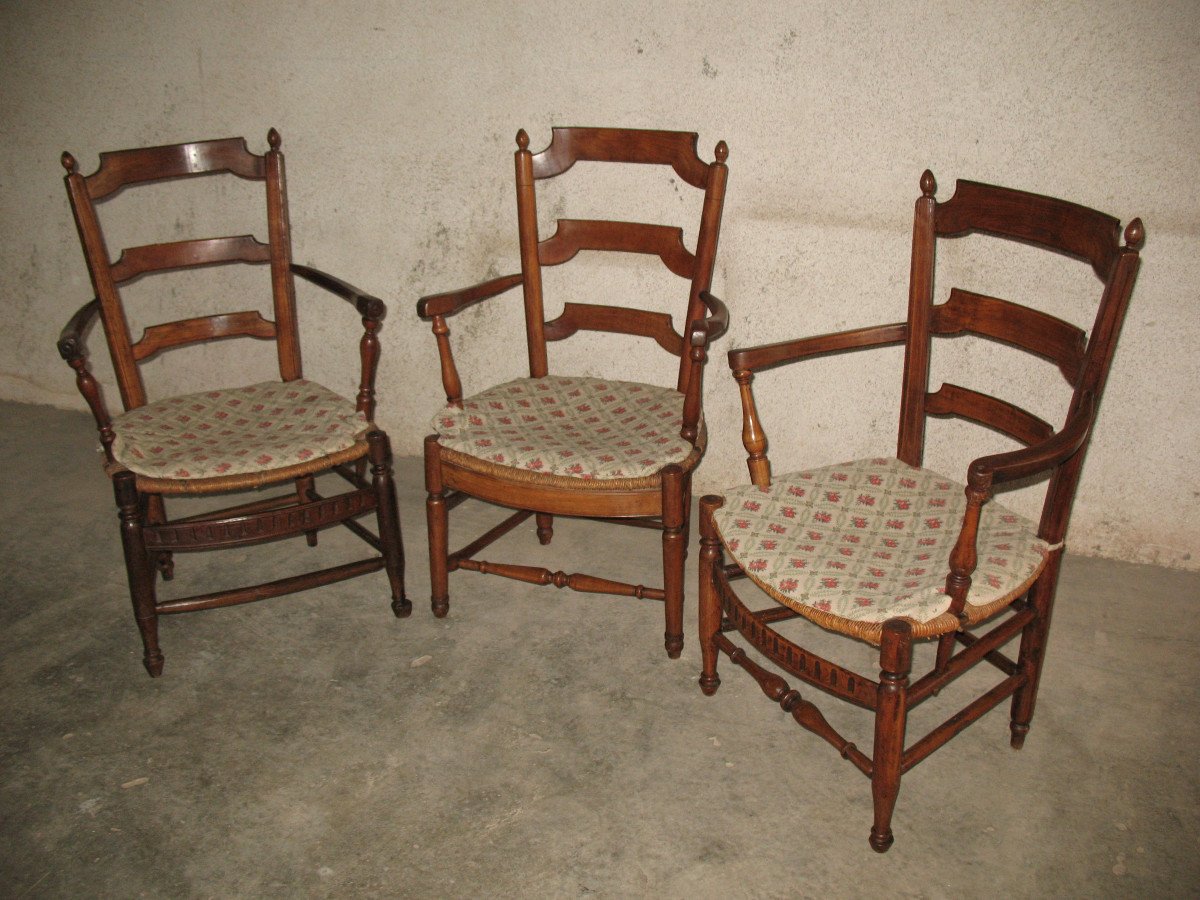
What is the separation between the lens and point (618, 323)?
2.71m

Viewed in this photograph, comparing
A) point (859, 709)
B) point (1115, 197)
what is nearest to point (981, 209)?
point (1115, 197)

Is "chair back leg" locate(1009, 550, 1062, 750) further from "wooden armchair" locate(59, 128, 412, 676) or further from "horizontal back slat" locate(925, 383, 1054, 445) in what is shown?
"wooden armchair" locate(59, 128, 412, 676)

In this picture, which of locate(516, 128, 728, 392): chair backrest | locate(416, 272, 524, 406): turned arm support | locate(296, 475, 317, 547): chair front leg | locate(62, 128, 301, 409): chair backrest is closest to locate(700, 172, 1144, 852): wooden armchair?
locate(516, 128, 728, 392): chair backrest

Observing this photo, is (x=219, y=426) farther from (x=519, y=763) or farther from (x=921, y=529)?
(x=921, y=529)

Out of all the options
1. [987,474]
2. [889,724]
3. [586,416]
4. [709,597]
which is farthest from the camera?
[586,416]

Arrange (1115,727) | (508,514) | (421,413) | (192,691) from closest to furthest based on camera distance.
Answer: (1115,727), (192,691), (508,514), (421,413)

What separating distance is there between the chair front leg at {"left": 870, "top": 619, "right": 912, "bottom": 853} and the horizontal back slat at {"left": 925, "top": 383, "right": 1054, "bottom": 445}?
525 millimetres

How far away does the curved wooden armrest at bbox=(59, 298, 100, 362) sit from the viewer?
7.71 ft

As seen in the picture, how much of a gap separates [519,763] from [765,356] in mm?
1007

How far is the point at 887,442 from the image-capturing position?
2947 millimetres

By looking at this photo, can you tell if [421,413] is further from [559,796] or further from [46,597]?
[559,796]

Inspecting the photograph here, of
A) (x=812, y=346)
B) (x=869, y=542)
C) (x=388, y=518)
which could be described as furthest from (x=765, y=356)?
(x=388, y=518)

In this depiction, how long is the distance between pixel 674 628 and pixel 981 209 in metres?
1.17

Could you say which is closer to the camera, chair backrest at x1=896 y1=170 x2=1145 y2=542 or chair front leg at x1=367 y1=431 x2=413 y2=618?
chair backrest at x1=896 y1=170 x2=1145 y2=542
